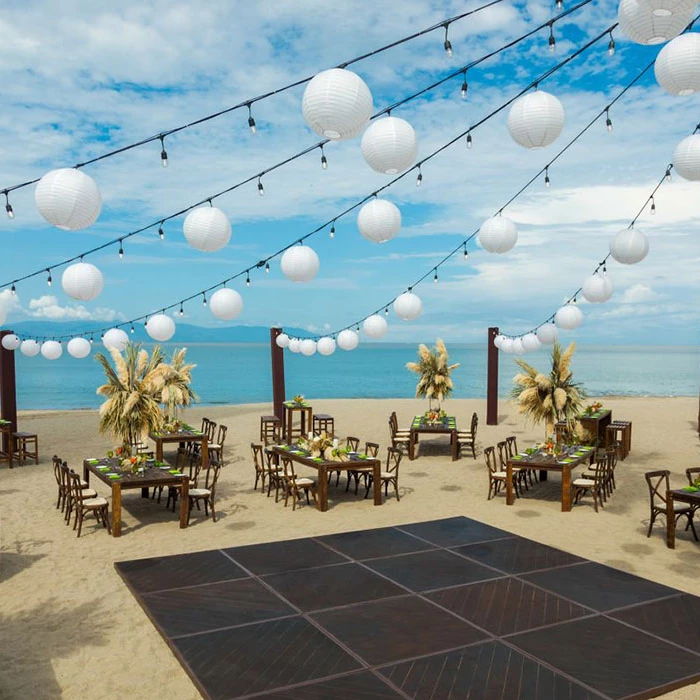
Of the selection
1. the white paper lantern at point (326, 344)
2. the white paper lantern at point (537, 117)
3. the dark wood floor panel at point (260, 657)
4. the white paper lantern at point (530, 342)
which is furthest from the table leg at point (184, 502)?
the white paper lantern at point (530, 342)

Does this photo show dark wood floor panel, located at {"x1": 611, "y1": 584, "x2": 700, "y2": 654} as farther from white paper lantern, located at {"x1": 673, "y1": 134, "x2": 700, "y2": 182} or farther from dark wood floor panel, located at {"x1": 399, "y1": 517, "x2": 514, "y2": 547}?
white paper lantern, located at {"x1": 673, "y1": 134, "x2": 700, "y2": 182}

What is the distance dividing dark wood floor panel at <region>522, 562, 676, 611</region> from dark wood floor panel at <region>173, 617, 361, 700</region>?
2.86m

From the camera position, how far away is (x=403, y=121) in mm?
6133

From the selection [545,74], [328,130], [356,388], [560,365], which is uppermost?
[545,74]

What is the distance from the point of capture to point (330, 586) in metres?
7.90

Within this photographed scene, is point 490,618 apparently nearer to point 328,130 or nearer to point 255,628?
point 255,628

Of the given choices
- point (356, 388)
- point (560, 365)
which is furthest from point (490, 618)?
point (356, 388)

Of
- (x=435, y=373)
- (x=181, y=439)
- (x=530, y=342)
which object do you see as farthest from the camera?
(x=435, y=373)

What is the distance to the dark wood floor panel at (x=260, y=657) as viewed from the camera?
5676 millimetres

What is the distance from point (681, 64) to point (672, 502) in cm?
582

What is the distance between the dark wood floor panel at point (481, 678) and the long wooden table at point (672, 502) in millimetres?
4134

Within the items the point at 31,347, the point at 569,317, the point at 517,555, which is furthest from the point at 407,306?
the point at 31,347

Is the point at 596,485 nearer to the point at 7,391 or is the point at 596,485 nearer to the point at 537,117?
the point at 537,117

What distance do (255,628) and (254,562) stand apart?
209 centimetres
